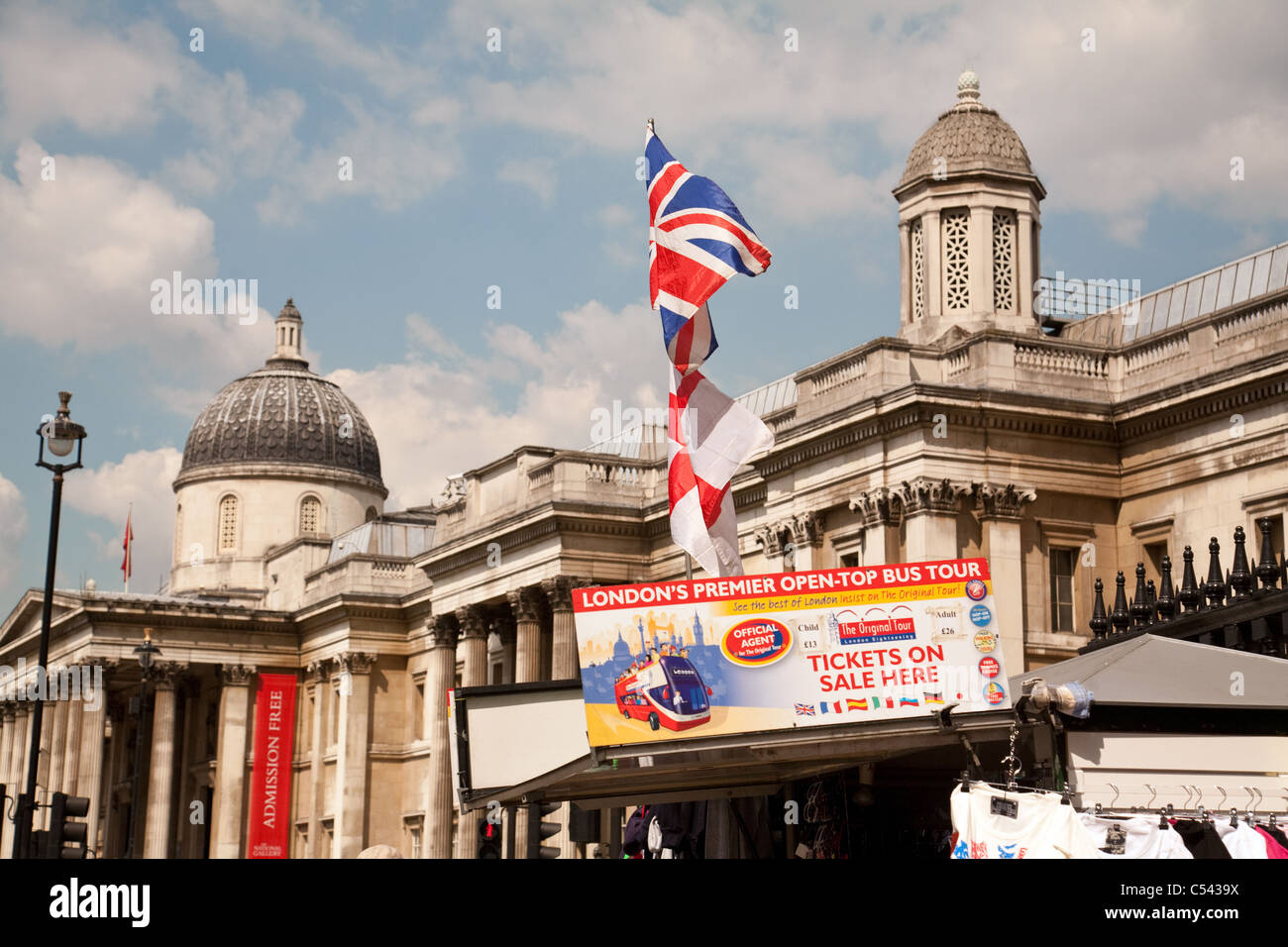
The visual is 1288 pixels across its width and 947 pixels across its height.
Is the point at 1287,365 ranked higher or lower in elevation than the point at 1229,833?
higher

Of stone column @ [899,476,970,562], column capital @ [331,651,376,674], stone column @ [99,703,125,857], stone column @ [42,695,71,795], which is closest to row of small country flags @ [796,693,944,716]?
stone column @ [899,476,970,562]

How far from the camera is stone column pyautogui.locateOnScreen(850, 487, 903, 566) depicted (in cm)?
3475

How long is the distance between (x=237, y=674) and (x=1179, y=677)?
5587 cm

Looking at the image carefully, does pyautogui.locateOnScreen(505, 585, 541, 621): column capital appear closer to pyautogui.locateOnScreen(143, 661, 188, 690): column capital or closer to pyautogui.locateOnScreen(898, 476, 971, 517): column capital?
pyautogui.locateOnScreen(898, 476, 971, 517): column capital

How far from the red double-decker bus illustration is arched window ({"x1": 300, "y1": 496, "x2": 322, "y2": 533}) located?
206 feet

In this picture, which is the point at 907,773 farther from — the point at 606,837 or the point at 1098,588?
the point at 606,837

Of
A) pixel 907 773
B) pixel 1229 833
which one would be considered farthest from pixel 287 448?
pixel 1229 833

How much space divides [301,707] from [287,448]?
14045 mm

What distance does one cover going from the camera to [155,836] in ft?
209

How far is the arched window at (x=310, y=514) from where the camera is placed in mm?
76938

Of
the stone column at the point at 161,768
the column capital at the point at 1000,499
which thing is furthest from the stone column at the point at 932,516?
the stone column at the point at 161,768

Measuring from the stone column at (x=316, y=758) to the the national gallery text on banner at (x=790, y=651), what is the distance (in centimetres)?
4957

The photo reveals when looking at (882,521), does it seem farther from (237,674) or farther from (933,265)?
(237,674)
